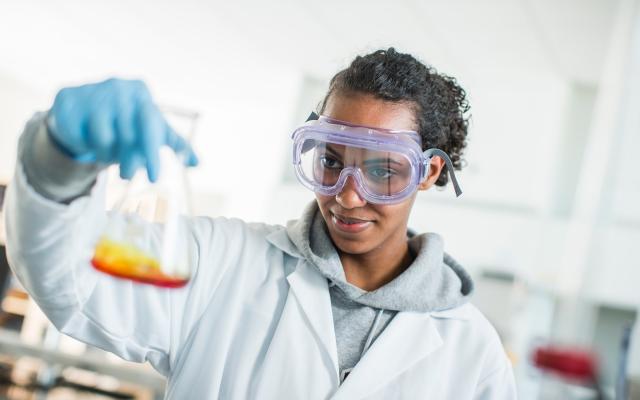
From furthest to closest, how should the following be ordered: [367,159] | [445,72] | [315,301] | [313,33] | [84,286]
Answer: [313,33]
[445,72]
[315,301]
[367,159]
[84,286]

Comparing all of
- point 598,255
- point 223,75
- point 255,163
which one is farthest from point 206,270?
point 255,163

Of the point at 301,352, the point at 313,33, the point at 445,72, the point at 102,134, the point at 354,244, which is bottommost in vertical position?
the point at 301,352

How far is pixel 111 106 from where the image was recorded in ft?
3.09

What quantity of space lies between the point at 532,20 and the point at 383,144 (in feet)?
10.7

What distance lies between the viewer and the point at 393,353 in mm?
1468

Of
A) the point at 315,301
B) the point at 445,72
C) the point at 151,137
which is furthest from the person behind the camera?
the point at 445,72

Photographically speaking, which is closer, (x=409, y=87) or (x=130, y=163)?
(x=130, y=163)

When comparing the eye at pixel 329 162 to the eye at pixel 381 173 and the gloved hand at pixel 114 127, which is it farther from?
the gloved hand at pixel 114 127

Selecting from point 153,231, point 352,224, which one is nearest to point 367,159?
point 352,224

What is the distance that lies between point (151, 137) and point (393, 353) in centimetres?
78

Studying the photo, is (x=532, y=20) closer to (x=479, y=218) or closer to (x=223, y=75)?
(x=479, y=218)

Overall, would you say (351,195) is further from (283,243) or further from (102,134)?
(102,134)

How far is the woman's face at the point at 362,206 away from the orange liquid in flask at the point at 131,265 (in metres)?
0.53

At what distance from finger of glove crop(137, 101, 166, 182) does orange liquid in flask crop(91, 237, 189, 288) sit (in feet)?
0.38
